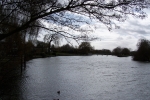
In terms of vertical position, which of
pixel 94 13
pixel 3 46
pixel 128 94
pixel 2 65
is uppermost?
pixel 94 13

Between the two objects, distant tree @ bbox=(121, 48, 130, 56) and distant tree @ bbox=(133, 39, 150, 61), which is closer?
distant tree @ bbox=(133, 39, 150, 61)

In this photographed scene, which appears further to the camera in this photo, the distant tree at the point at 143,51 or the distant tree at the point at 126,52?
the distant tree at the point at 126,52

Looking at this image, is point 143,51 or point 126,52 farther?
point 126,52

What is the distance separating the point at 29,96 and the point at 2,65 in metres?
8.37

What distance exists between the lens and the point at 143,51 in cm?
7225

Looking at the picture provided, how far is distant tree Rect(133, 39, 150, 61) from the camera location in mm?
71419

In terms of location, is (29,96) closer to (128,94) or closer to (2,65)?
(128,94)

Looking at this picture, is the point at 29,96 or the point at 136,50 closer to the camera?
A: the point at 29,96

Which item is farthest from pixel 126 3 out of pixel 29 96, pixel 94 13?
pixel 29 96

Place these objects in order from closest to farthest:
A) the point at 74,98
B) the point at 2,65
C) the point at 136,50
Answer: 1. the point at 2,65
2. the point at 74,98
3. the point at 136,50

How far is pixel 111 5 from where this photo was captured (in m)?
4.32

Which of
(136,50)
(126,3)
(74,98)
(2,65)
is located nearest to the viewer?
(126,3)

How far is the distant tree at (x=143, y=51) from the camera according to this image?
7142 cm

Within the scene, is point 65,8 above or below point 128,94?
above
